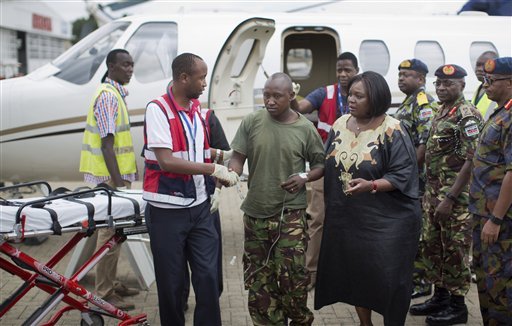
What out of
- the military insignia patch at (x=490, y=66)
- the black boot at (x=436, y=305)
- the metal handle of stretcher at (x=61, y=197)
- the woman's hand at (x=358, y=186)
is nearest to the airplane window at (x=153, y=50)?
the metal handle of stretcher at (x=61, y=197)

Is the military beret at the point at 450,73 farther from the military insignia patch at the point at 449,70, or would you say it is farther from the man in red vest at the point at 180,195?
the man in red vest at the point at 180,195

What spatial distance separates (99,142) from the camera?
5.55 m

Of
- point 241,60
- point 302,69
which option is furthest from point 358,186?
point 302,69

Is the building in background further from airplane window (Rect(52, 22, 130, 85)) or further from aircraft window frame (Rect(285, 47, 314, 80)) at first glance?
airplane window (Rect(52, 22, 130, 85))

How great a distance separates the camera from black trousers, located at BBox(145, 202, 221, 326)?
412 cm

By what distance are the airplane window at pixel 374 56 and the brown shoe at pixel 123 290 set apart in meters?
4.36

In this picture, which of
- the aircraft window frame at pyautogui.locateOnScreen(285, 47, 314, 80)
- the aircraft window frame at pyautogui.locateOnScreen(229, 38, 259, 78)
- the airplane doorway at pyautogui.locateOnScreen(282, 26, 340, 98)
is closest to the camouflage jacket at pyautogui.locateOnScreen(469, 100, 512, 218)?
the aircraft window frame at pyautogui.locateOnScreen(229, 38, 259, 78)

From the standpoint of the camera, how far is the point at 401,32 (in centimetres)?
888

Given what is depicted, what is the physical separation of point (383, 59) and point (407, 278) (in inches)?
193

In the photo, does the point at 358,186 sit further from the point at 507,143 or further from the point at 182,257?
the point at 182,257

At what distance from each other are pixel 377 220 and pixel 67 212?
6.48 ft

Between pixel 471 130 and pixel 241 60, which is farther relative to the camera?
pixel 241 60

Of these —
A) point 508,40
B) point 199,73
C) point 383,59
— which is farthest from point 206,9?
point 199,73

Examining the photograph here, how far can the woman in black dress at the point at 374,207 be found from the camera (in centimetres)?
421
